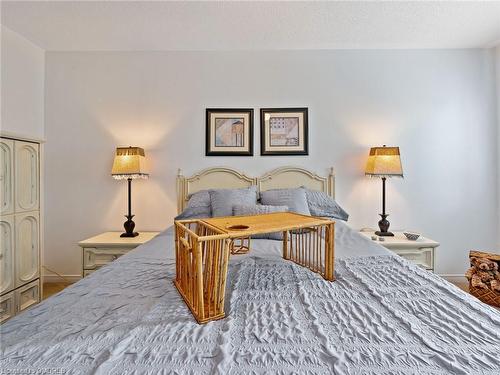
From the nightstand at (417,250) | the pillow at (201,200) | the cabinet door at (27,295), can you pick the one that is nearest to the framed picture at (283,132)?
the pillow at (201,200)

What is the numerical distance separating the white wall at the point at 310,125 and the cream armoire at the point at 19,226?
542 millimetres

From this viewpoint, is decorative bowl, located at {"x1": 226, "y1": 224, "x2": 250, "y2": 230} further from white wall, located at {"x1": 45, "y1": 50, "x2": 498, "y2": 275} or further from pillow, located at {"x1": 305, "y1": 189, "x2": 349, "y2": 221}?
white wall, located at {"x1": 45, "y1": 50, "x2": 498, "y2": 275}

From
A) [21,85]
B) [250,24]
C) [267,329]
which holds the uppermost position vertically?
[250,24]

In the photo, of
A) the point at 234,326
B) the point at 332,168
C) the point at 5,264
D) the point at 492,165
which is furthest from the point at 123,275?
the point at 492,165

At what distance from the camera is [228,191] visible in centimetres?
234

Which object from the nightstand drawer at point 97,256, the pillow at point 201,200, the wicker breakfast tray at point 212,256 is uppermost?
the pillow at point 201,200

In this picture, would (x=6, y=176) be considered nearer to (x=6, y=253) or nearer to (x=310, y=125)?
(x=6, y=253)

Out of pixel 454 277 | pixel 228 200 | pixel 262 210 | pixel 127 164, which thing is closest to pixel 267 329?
pixel 262 210

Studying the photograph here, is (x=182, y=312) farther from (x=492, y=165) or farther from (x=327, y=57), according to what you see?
(x=492, y=165)

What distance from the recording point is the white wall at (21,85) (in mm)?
2430

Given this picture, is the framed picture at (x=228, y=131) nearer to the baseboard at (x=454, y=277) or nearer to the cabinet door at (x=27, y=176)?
the cabinet door at (x=27, y=176)

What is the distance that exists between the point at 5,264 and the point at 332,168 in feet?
9.75

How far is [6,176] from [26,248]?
0.62 m

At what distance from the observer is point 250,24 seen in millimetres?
2328
